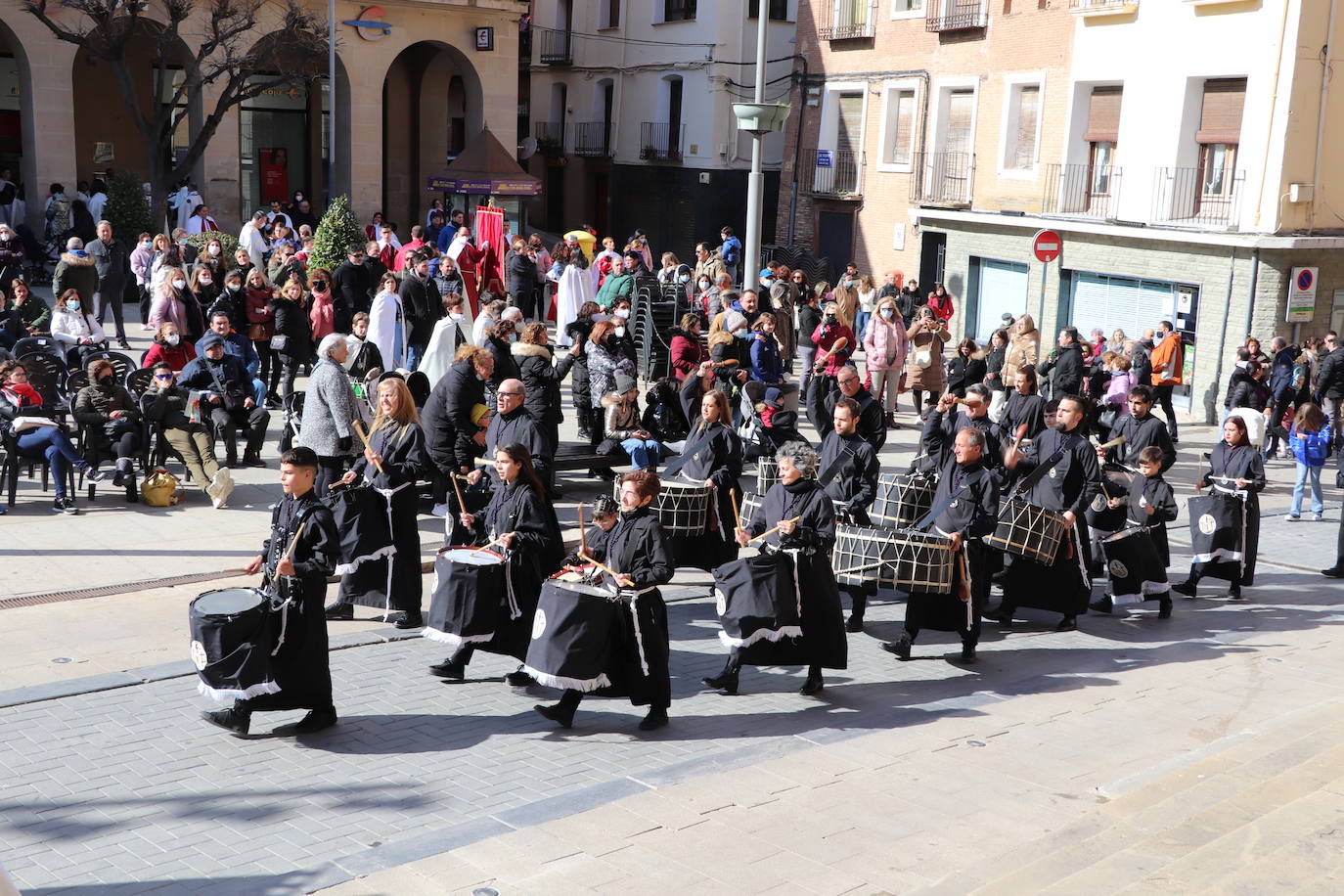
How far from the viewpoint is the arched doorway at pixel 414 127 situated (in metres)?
39.7

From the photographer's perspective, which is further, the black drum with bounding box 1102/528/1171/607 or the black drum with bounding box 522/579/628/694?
the black drum with bounding box 1102/528/1171/607

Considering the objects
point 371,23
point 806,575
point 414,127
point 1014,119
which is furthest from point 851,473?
point 414,127

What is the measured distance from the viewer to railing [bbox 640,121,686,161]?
124ft

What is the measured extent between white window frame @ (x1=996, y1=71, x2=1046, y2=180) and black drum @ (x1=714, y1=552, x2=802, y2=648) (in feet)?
65.5

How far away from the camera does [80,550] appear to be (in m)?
11.6

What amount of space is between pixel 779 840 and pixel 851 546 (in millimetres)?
2993

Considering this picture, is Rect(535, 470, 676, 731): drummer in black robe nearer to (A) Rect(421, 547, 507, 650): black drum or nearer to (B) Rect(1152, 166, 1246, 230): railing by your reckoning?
(A) Rect(421, 547, 507, 650): black drum

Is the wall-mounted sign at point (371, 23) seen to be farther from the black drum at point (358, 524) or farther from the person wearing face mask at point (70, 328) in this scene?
the black drum at point (358, 524)

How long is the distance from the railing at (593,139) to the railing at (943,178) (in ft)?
42.1

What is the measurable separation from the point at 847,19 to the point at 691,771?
2729 centimetres

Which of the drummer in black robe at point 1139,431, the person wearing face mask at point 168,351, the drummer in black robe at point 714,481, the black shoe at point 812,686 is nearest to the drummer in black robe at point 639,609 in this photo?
the black shoe at point 812,686

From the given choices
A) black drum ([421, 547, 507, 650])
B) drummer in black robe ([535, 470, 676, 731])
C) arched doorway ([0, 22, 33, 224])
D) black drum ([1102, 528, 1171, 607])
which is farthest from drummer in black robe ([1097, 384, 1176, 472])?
arched doorway ([0, 22, 33, 224])

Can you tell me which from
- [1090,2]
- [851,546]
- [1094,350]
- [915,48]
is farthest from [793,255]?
[851,546]

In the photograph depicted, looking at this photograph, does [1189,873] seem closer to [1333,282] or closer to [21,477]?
[21,477]
